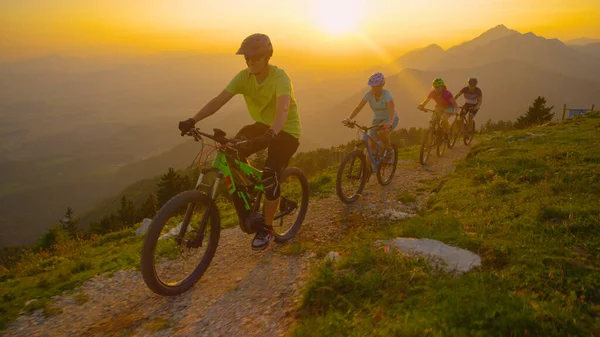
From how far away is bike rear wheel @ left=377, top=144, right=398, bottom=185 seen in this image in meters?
9.81

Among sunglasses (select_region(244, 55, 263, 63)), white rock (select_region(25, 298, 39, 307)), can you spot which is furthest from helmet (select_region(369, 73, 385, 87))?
white rock (select_region(25, 298, 39, 307))

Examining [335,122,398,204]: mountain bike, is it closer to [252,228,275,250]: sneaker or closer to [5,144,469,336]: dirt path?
[5,144,469,336]: dirt path

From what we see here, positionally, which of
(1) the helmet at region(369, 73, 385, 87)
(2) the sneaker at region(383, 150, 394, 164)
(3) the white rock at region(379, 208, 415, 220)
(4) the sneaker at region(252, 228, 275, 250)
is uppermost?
(1) the helmet at region(369, 73, 385, 87)

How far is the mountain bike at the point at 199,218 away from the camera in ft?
13.8

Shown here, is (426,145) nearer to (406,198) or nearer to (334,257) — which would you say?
(406,198)

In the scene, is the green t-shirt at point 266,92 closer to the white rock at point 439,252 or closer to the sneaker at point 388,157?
the white rock at point 439,252

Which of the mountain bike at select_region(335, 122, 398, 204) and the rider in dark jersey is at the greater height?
the rider in dark jersey

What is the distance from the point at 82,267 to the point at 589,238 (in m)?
7.83

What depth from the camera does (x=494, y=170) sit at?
351 inches

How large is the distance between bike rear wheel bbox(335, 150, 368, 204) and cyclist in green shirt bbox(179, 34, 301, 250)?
120 inches

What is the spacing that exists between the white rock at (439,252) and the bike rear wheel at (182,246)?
2559 mm

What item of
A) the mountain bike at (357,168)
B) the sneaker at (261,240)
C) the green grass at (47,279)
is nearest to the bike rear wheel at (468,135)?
the mountain bike at (357,168)

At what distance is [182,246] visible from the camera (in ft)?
15.7

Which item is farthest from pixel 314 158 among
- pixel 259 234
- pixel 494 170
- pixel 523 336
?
pixel 523 336
